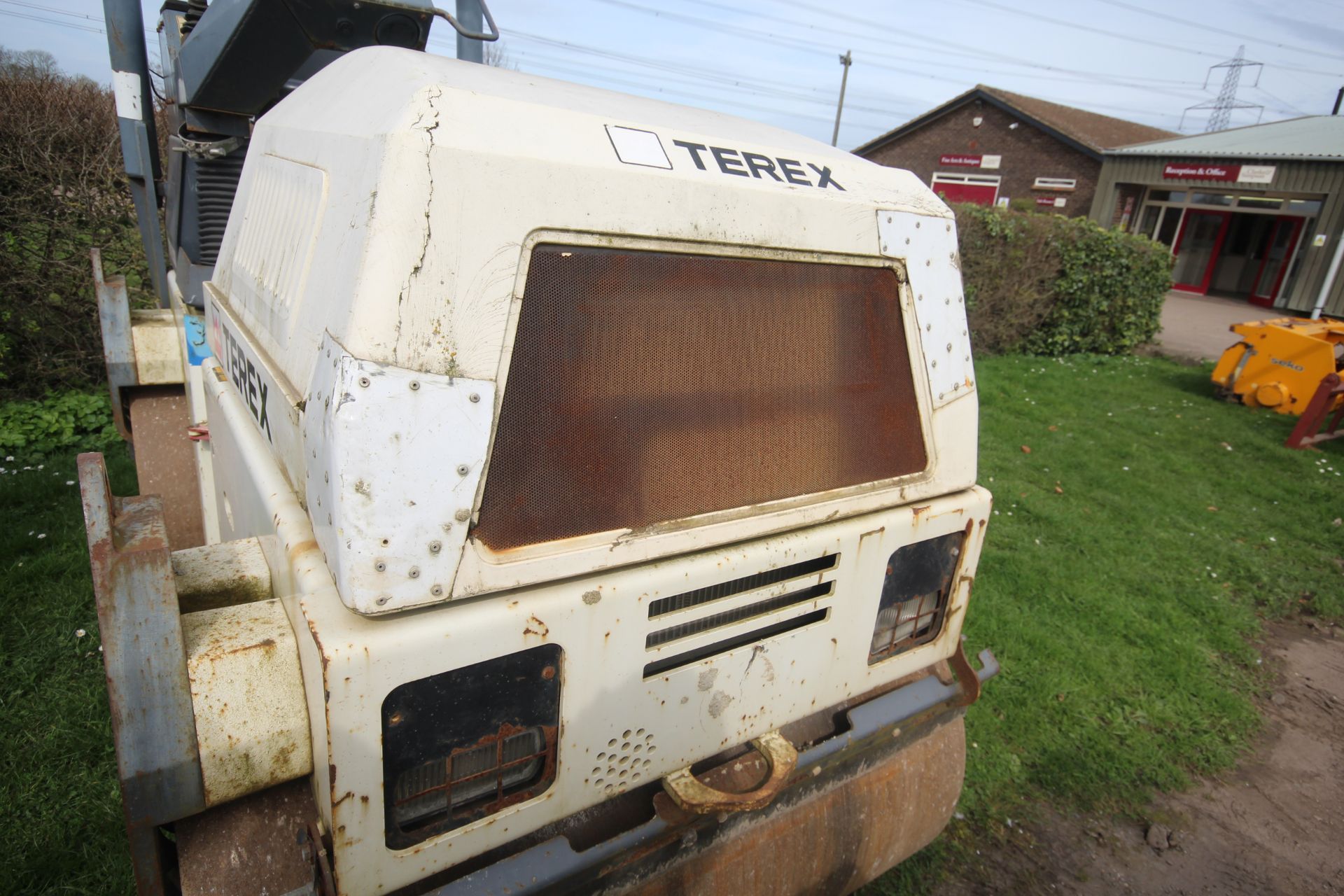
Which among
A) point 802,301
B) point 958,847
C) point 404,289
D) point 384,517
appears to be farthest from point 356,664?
point 958,847

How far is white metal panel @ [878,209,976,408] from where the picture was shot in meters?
1.77

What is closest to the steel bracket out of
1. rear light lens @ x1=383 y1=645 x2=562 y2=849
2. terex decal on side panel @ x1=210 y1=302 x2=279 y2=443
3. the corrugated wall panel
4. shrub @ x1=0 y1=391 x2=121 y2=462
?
rear light lens @ x1=383 y1=645 x2=562 y2=849

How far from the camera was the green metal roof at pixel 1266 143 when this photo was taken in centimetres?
1819

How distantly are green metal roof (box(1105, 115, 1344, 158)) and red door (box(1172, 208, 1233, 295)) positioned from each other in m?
1.61

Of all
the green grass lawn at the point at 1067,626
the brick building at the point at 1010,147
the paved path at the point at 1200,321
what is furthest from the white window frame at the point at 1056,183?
the green grass lawn at the point at 1067,626

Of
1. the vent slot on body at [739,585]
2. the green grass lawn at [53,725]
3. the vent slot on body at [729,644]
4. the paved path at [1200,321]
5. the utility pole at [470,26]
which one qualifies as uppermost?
the utility pole at [470,26]

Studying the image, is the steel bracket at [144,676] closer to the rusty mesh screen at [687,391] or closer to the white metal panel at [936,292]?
the rusty mesh screen at [687,391]

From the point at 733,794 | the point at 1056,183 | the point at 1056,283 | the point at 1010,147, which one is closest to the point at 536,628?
the point at 733,794

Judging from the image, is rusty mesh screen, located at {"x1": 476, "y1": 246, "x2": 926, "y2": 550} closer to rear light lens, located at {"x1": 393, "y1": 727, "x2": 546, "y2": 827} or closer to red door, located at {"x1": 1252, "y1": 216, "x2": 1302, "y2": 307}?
rear light lens, located at {"x1": 393, "y1": 727, "x2": 546, "y2": 827}

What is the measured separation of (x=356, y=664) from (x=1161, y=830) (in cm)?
314

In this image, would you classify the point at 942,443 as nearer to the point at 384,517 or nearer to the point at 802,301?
the point at 802,301

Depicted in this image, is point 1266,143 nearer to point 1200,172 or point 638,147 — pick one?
point 1200,172

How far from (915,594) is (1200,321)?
17.4 m

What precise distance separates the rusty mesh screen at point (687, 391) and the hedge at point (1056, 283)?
8.93 meters
